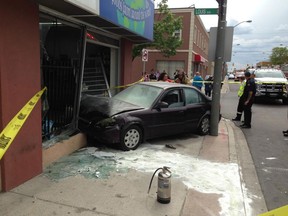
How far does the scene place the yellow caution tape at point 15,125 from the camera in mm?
3332

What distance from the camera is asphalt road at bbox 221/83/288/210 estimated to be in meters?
4.94

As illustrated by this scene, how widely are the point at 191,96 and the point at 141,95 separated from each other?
151 cm

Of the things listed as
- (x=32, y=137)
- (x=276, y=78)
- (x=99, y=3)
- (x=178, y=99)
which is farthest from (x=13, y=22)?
(x=276, y=78)

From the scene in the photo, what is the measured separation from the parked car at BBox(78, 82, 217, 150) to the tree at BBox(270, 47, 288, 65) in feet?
314

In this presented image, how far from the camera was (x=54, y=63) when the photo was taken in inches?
232

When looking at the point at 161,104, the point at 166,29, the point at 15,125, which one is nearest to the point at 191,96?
the point at 161,104

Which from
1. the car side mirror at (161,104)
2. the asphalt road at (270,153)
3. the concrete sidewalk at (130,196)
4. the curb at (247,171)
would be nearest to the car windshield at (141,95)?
the car side mirror at (161,104)

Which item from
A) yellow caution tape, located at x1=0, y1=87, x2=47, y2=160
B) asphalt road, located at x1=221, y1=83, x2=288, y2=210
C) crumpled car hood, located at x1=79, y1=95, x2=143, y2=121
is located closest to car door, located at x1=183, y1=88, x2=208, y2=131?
asphalt road, located at x1=221, y1=83, x2=288, y2=210

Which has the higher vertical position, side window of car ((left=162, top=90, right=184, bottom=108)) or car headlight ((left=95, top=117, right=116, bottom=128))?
side window of car ((left=162, top=90, right=184, bottom=108))

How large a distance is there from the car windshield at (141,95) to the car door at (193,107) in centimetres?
97

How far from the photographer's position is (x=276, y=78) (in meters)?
17.4

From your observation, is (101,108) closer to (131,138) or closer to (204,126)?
(131,138)

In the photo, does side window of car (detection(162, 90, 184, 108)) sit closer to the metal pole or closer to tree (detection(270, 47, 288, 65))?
the metal pole

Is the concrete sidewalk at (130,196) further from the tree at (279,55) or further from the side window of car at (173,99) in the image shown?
the tree at (279,55)
